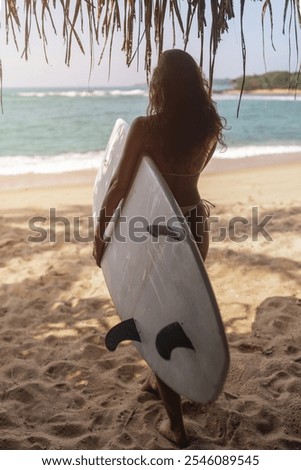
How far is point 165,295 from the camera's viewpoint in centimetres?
180

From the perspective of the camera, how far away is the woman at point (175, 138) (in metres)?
1.96

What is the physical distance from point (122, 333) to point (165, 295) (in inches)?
10.9

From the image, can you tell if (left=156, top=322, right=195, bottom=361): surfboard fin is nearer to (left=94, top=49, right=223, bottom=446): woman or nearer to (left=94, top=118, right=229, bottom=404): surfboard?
(left=94, top=118, right=229, bottom=404): surfboard

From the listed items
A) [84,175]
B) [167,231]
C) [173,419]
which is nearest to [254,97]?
[84,175]

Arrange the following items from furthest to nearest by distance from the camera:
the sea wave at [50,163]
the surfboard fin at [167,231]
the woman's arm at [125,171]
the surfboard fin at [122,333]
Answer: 1. the sea wave at [50,163]
2. the woman's arm at [125,171]
3. the surfboard fin at [122,333]
4. the surfboard fin at [167,231]

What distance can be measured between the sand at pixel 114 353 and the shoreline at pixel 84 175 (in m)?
2.92

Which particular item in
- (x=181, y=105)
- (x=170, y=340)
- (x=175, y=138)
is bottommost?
(x=170, y=340)

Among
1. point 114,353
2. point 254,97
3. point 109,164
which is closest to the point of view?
point 109,164

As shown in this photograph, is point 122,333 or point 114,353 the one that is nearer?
point 122,333

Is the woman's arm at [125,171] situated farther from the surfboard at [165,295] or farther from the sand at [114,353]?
the sand at [114,353]

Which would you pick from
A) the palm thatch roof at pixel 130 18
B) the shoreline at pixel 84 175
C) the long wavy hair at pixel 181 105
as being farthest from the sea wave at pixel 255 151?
the long wavy hair at pixel 181 105

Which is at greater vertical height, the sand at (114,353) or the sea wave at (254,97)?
the sand at (114,353)

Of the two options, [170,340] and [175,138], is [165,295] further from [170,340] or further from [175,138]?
[175,138]

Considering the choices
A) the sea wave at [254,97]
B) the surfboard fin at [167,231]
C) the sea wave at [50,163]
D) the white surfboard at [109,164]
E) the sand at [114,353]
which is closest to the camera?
the surfboard fin at [167,231]
